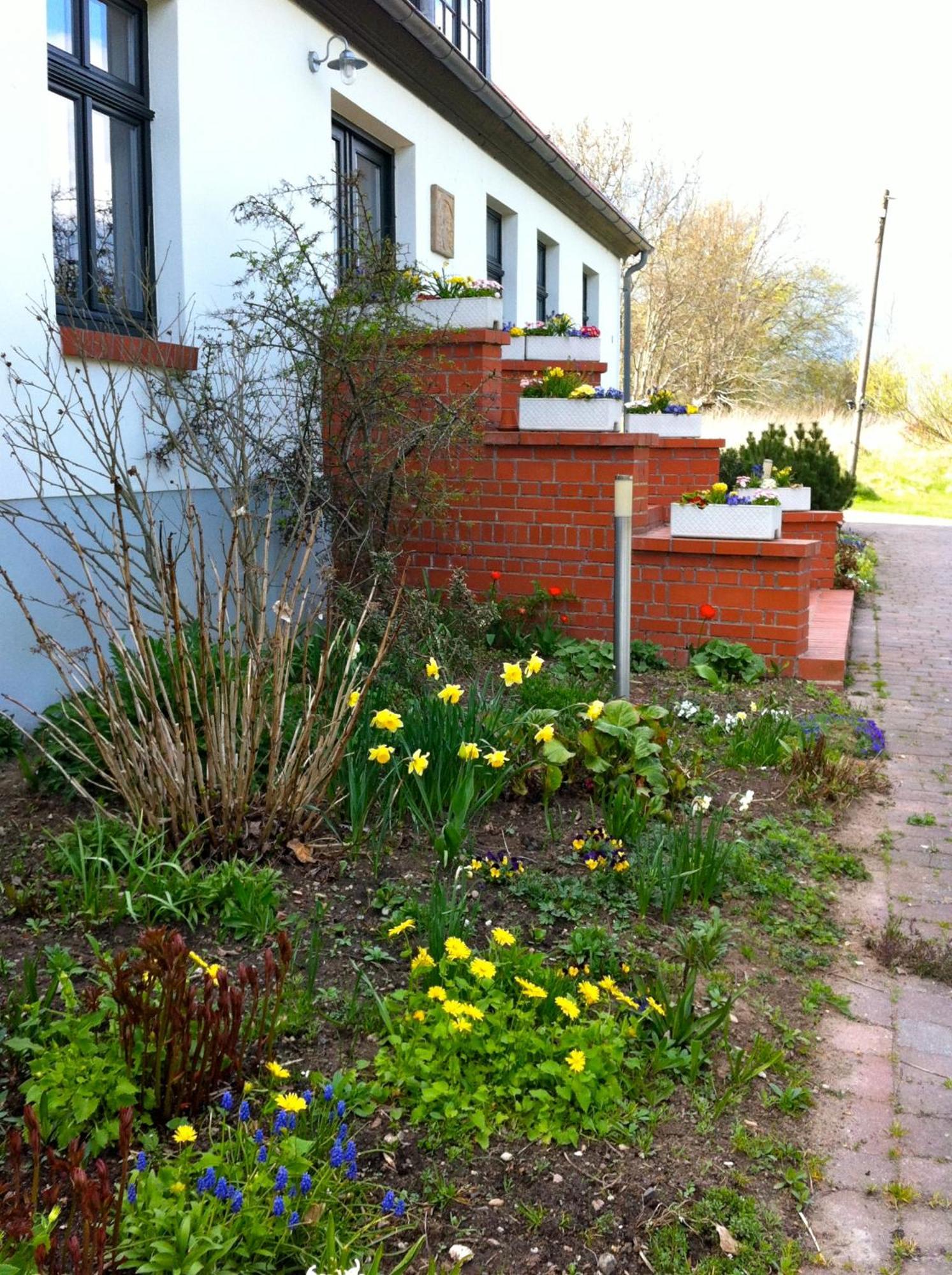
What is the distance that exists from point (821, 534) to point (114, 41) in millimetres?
6873

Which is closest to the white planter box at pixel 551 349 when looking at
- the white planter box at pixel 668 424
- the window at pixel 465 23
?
the white planter box at pixel 668 424

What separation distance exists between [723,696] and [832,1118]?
3.78 meters

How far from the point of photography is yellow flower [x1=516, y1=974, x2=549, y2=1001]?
2.82 metres

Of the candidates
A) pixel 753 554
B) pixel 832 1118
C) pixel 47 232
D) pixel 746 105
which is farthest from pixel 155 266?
pixel 746 105

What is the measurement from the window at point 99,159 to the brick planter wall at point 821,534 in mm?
5894

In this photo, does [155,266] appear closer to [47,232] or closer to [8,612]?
[47,232]

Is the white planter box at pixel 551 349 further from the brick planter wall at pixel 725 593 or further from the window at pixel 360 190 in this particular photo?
the brick planter wall at pixel 725 593

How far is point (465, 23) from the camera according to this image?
12062mm

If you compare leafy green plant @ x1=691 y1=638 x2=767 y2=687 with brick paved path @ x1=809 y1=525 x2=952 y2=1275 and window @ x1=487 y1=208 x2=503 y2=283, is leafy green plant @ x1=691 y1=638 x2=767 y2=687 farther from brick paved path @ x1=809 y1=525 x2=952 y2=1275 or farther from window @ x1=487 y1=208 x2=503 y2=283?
window @ x1=487 y1=208 x2=503 y2=283

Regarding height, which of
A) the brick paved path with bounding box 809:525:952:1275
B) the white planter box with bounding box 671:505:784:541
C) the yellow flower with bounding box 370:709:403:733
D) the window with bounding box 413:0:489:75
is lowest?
the brick paved path with bounding box 809:525:952:1275

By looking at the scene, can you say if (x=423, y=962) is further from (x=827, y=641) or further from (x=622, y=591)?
(x=827, y=641)

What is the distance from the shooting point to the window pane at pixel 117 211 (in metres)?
6.04

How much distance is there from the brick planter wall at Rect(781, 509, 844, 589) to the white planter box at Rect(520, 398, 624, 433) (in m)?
2.85

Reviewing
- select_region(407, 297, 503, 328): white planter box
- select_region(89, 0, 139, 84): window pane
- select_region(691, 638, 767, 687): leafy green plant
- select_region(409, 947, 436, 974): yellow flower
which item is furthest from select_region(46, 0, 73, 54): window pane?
select_region(409, 947, 436, 974): yellow flower
